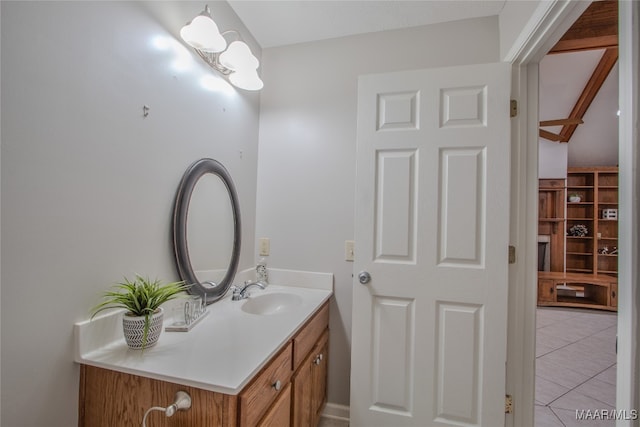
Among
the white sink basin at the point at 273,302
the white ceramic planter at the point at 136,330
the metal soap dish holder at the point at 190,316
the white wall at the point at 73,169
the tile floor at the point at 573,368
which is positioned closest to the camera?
the white wall at the point at 73,169

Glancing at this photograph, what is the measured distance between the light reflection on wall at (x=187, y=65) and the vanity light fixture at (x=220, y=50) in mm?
43

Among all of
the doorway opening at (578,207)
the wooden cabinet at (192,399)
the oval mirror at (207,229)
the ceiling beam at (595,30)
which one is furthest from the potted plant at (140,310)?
the doorway opening at (578,207)

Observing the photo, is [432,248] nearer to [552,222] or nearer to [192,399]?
[192,399]

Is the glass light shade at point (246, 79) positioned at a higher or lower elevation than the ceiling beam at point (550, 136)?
lower

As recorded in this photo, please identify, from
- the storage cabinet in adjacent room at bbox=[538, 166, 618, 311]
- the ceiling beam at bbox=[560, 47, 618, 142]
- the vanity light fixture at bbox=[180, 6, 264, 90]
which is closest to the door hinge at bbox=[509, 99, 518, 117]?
the vanity light fixture at bbox=[180, 6, 264, 90]

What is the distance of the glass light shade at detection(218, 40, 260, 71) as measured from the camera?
136 centimetres

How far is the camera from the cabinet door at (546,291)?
4.21 metres

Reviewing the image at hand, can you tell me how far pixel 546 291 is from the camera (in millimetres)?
4230

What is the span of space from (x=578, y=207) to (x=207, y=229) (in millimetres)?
6160

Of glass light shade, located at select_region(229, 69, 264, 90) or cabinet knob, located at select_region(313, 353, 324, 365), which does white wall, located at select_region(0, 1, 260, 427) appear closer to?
glass light shade, located at select_region(229, 69, 264, 90)

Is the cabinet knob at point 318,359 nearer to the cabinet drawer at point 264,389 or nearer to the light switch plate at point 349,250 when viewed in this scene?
the cabinet drawer at point 264,389

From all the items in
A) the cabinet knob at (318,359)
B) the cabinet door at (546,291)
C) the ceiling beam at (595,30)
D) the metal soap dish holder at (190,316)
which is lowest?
the cabinet door at (546,291)

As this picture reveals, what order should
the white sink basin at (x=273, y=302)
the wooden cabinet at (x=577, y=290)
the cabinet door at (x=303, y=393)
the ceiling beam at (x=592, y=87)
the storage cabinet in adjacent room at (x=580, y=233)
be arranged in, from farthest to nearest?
the storage cabinet in adjacent room at (x=580, y=233) → the wooden cabinet at (x=577, y=290) → the ceiling beam at (x=592, y=87) → the white sink basin at (x=273, y=302) → the cabinet door at (x=303, y=393)

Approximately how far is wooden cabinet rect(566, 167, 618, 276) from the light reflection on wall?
5788 mm
